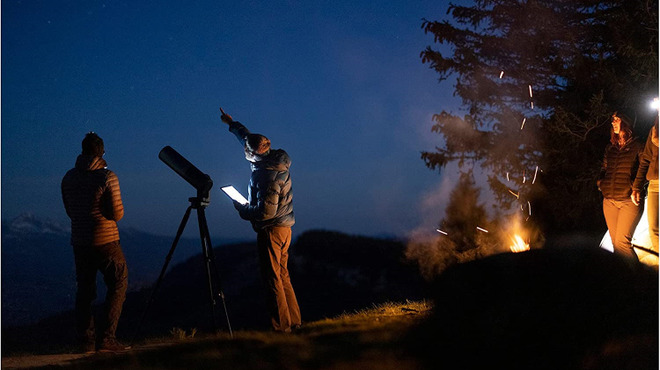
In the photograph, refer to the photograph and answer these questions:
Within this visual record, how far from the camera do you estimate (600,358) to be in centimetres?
370

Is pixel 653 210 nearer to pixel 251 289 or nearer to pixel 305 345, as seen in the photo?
pixel 305 345

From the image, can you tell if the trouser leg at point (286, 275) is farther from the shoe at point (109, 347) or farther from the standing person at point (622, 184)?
the standing person at point (622, 184)

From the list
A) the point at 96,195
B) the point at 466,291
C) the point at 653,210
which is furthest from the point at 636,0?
the point at 96,195

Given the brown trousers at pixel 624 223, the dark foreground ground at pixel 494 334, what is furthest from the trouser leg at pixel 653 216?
the dark foreground ground at pixel 494 334

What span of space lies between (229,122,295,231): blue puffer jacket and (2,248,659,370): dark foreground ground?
1.13 meters

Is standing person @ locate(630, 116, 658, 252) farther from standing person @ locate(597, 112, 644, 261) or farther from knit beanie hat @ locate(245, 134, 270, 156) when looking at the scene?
knit beanie hat @ locate(245, 134, 270, 156)

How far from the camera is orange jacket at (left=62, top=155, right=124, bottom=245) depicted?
508 cm

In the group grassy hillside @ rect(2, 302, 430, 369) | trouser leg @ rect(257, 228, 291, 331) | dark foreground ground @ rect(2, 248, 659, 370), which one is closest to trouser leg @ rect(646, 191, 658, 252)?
dark foreground ground @ rect(2, 248, 659, 370)

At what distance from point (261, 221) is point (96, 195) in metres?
1.57

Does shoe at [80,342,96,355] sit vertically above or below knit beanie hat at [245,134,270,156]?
below

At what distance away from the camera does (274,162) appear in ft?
18.4

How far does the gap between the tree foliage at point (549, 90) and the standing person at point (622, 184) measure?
158 inches

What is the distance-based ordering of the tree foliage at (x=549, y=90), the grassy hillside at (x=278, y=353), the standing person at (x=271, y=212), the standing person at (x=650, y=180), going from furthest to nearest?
the tree foliage at (x=549, y=90) < the standing person at (x=271, y=212) < the standing person at (x=650, y=180) < the grassy hillside at (x=278, y=353)

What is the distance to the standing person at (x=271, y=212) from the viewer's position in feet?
18.3
